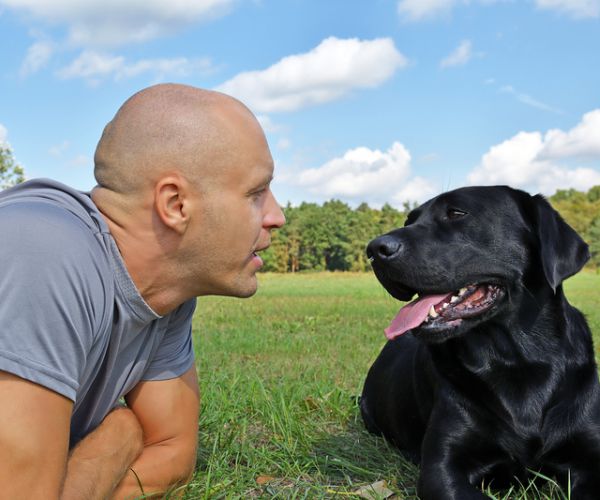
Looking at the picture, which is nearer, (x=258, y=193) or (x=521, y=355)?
(x=258, y=193)

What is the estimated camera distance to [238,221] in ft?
8.64

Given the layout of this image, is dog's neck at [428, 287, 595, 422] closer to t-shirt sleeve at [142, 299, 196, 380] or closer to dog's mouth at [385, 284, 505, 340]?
dog's mouth at [385, 284, 505, 340]

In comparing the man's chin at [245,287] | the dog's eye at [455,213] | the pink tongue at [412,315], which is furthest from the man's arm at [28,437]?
the dog's eye at [455,213]

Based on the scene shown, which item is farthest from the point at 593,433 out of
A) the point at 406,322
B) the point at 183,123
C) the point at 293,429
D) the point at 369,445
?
the point at 183,123

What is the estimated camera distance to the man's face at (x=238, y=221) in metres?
2.57

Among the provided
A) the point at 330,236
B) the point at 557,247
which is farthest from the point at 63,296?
the point at 330,236

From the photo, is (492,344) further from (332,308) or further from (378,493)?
(332,308)

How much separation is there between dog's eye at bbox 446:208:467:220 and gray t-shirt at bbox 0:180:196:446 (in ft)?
4.92

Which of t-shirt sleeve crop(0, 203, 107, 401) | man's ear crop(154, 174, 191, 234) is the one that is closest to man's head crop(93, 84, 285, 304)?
man's ear crop(154, 174, 191, 234)

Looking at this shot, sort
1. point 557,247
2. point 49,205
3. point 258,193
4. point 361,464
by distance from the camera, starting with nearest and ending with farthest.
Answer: point 49,205 → point 258,193 → point 557,247 → point 361,464

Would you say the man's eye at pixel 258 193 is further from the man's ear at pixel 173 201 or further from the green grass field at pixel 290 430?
the green grass field at pixel 290 430

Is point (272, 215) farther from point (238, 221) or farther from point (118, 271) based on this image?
point (118, 271)

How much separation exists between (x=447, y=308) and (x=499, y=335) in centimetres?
28

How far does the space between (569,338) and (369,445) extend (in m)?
1.34
